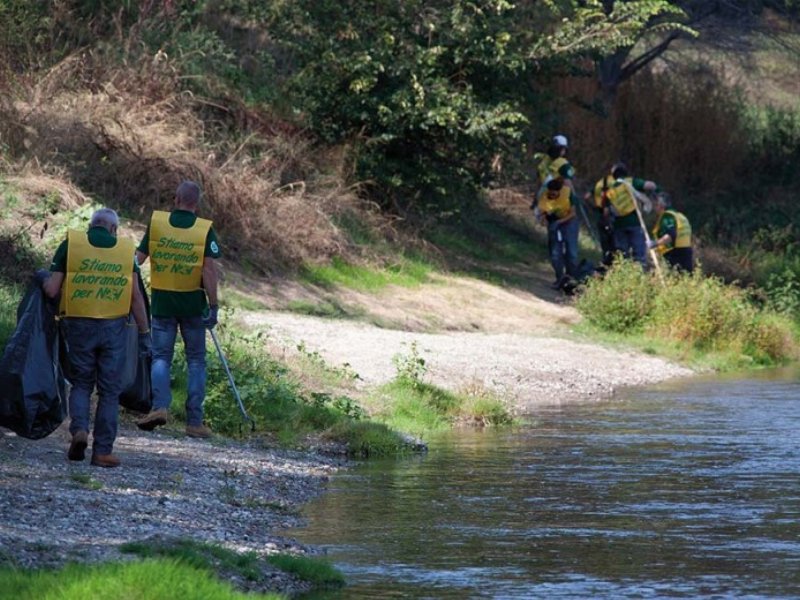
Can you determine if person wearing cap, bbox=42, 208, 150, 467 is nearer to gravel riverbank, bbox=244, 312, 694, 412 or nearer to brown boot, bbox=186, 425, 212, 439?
brown boot, bbox=186, 425, 212, 439

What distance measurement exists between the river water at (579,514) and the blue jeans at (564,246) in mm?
9879

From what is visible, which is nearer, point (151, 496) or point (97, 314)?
point (151, 496)

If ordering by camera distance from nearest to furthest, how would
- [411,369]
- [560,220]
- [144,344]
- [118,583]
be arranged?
[118,583], [144,344], [411,369], [560,220]

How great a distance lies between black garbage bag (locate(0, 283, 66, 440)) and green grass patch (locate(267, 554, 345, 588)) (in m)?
2.60

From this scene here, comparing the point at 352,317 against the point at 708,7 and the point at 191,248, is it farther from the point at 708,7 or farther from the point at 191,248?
the point at 708,7

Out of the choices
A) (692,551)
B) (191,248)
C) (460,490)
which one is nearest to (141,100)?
(191,248)

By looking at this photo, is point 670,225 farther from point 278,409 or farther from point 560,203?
point 278,409

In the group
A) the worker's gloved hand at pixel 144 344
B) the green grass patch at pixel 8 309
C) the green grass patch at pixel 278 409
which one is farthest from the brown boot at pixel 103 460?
the green grass patch at pixel 278 409

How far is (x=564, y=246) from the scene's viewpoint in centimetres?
2658

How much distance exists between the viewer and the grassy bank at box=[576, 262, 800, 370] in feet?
76.2

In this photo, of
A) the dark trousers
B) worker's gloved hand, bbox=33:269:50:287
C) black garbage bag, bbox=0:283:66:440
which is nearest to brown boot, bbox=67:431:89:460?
black garbage bag, bbox=0:283:66:440

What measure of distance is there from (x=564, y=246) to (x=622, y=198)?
113 cm

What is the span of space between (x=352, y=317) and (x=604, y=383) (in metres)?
3.71

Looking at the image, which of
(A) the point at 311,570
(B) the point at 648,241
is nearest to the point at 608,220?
(B) the point at 648,241
